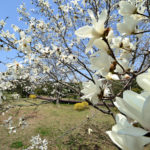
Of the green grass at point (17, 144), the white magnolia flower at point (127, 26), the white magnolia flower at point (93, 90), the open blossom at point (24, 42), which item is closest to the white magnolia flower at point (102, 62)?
the white magnolia flower at point (93, 90)

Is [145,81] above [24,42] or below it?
below

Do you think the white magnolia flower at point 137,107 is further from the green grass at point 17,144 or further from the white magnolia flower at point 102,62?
the green grass at point 17,144

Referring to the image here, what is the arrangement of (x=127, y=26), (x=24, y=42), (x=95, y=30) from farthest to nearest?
1. (x=24, y=42)
2. (x=127, y=26)
3. (x=95, y=30)

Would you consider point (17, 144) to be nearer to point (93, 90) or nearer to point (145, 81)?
point (93, 90)

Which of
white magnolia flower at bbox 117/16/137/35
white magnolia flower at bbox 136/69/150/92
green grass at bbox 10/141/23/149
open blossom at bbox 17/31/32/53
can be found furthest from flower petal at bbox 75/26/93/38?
green grass at bbox 10/141/23/149

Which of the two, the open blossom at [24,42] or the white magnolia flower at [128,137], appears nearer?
the white magnolia flower at [128,137]

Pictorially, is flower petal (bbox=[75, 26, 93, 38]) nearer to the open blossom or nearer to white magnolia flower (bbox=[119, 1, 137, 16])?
white magnolia flower (bbox=[119, 1, 137, 16])

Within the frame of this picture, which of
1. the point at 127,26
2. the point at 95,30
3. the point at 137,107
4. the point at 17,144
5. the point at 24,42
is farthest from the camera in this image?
the point at 17,144

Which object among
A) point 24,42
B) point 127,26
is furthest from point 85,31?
point 24,42

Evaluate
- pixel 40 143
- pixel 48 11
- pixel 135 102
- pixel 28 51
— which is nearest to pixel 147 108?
pixel 135 102

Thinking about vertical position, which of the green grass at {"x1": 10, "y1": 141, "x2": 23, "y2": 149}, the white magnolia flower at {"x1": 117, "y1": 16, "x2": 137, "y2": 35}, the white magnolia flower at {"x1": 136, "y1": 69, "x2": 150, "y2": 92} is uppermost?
the white magnolia flower at {"x1": 117, "y1": 16, "x2": 137, "y2": 35}

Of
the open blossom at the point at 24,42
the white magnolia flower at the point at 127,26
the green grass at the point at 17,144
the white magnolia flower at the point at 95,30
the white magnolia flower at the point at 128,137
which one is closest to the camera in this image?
the white magnolia flower at the point at 128,137

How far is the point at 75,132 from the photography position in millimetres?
4898

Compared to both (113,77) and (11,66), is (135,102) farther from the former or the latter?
(11,66)
